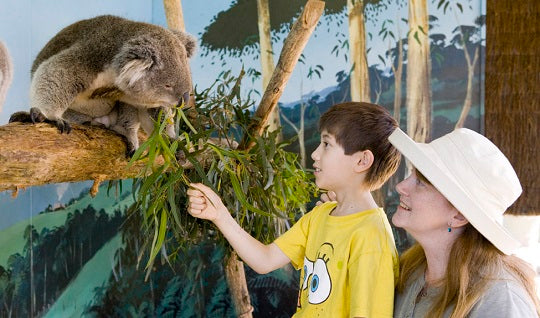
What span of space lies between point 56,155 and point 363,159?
0.93 meters

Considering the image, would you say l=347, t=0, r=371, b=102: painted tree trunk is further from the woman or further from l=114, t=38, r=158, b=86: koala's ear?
the woman

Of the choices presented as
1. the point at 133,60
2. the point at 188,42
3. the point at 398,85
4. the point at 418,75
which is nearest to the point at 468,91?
the point at 418,75

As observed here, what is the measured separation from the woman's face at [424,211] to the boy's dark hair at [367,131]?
1.16 feet

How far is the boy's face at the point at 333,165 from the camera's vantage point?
1781 millimetres

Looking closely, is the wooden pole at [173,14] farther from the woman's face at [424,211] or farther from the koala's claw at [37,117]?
the woman's face at [424,211]

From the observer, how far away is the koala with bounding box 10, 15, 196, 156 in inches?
85.5

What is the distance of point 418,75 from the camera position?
4.24 m

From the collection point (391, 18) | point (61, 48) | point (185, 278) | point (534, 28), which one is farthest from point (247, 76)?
point (534, 28)

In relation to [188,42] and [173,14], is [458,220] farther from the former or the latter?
[173,14]

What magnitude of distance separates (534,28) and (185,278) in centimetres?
336

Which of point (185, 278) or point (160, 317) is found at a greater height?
point (185, 278)

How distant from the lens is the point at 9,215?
131 inches

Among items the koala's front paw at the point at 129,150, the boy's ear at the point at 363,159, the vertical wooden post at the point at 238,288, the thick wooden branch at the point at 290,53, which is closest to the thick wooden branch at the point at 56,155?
the koala's front paw at the point at 129,150

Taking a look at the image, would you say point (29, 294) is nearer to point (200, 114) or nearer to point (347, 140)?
point (200, 114)
